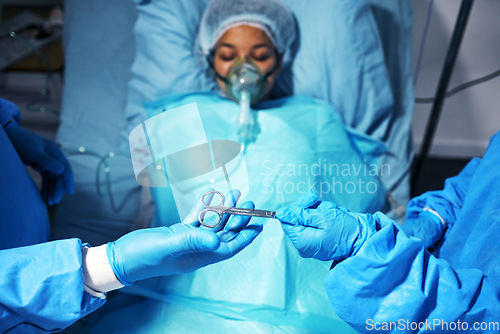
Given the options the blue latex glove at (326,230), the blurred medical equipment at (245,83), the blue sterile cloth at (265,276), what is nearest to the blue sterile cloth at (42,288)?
the blue sterile cloth at (265,276)

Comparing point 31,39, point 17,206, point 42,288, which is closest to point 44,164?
point 17,206

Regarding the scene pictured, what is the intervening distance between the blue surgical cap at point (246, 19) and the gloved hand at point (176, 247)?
2.62 ft

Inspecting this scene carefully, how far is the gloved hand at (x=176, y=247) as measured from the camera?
62 centimetres

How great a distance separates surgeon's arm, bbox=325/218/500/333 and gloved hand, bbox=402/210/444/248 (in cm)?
21

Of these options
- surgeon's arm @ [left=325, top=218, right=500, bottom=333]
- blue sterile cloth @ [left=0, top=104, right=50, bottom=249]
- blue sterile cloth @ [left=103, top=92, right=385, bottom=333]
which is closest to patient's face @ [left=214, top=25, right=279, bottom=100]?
blue sterile cloth @ [left=103, top=92, right=385, bottom=333]

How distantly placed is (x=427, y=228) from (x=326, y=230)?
1.17 feet

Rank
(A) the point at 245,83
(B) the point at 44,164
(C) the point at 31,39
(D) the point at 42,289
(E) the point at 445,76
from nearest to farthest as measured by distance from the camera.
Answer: (D) the point at 42,289 → (B) the point at 44,164 → (A) the point at 245,83 → (E) the point at 445,76 → (C) the point at 31,39

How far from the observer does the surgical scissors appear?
0.64m

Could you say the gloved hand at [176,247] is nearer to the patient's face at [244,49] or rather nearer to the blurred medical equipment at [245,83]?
the blurred medical equipment at [245,83]

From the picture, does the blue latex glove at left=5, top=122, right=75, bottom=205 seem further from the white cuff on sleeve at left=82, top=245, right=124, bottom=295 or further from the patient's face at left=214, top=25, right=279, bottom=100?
the patient's face at left=214, top=25, right=279, bottom=100

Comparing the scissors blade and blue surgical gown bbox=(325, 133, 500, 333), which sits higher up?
the scissors blade

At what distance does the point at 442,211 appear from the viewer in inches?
35.1

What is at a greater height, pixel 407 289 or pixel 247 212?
pixel 247 212

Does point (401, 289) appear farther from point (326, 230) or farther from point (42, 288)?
point (42, 288)
